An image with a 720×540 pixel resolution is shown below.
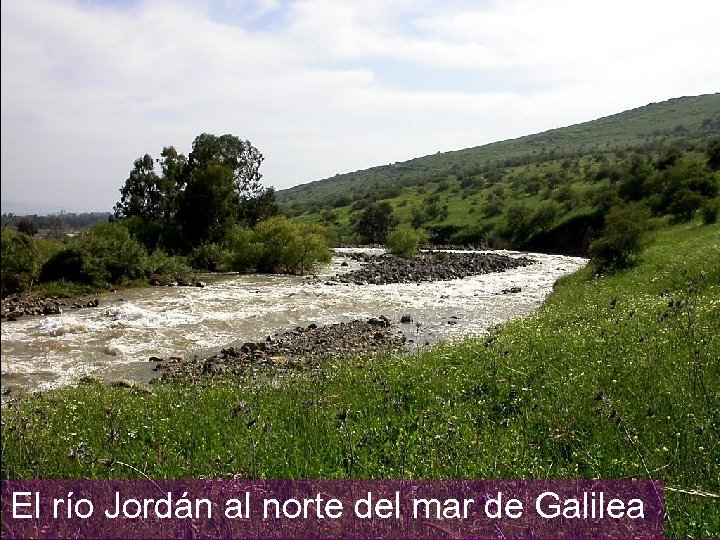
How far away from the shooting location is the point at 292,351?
17.0 metres

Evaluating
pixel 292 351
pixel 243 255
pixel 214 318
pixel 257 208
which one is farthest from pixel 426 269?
pixel 292 351

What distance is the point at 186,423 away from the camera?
827 centimetres

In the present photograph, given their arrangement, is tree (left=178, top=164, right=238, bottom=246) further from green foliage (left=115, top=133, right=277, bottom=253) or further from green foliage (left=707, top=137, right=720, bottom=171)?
green foliage (left=707, top=137, right=720, bottom=171)

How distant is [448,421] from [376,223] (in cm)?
8552

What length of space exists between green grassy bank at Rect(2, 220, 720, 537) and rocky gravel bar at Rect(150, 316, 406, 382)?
5.54ft

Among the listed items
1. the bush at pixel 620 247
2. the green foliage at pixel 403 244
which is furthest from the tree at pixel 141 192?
the bush at pixel 620 247

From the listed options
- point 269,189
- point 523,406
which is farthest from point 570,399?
point 269,189

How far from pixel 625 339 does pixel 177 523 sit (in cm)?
975

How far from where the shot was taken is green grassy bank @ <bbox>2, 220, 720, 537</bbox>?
589cm

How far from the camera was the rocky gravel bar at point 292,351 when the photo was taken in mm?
13984

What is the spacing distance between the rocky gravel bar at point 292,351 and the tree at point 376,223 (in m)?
69.5

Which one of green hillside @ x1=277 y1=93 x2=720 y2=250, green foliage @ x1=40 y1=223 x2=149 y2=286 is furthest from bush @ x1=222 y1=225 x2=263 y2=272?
green hillside @ x1=277 y1=93 x2=720 y2=250

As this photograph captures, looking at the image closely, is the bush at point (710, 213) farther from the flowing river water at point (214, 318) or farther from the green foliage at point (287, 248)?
the green foliage at point (287, 248)

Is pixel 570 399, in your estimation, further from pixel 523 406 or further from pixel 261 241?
pixel 261 241
